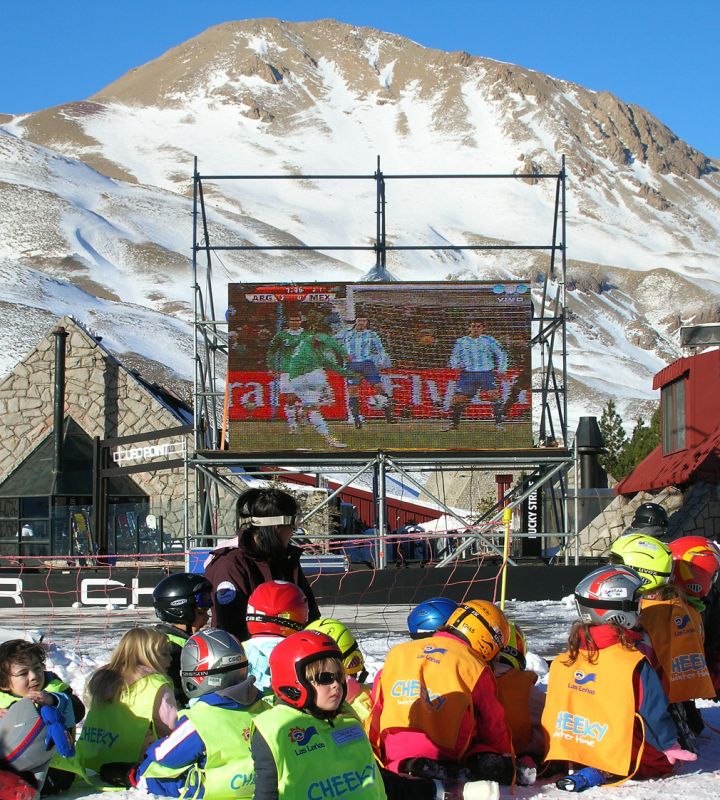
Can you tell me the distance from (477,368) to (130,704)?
1390 cm

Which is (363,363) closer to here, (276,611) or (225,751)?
(276,611)

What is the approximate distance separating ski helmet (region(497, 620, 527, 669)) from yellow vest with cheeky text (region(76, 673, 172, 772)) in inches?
76.5

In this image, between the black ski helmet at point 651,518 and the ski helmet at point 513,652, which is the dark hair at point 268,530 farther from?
the black ski helmet at point 651,518

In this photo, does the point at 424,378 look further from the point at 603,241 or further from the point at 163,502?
the point at 603,241

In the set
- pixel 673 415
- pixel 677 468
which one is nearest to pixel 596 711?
pixel 677 468

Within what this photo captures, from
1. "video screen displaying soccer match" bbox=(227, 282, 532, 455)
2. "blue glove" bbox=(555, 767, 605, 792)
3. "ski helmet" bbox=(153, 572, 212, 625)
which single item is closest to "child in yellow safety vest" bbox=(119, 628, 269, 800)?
"ski helmet" bbox=(153, 572, 212, 625)

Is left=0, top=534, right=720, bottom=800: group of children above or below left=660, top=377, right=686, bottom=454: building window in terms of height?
below

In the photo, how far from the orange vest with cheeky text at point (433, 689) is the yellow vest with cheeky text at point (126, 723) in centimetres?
123

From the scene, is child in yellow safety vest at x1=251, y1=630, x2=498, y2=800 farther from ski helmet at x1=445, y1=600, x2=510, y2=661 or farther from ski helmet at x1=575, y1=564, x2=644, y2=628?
ski helmet at x1=575, y1=564, x2=644, y2=628

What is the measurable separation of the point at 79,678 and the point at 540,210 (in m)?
196

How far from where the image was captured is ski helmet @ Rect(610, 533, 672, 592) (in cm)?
726

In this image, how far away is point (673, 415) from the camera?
2591 centimetres

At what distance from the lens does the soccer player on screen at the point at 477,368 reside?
19.6 metres

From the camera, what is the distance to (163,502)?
26.4 m
